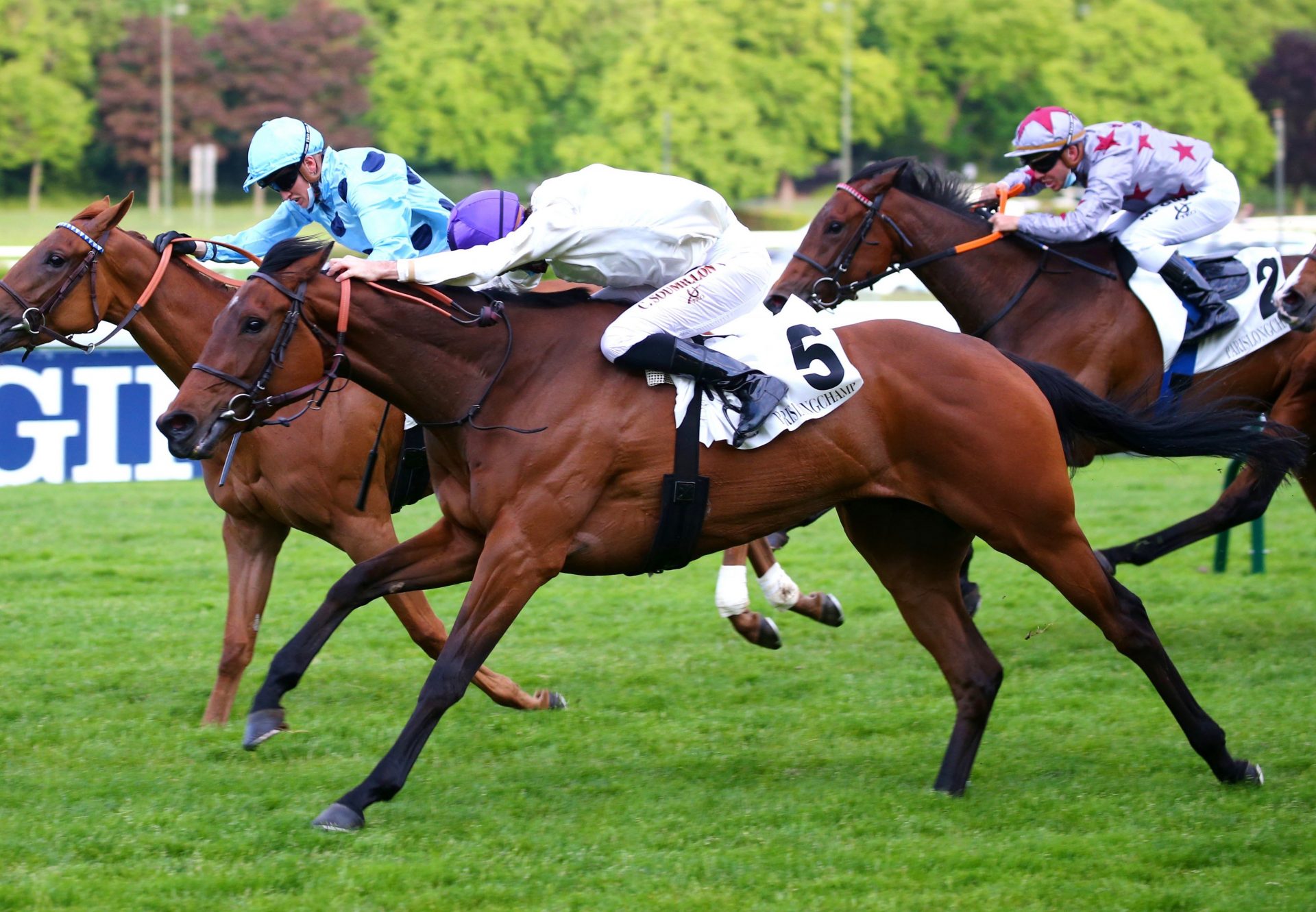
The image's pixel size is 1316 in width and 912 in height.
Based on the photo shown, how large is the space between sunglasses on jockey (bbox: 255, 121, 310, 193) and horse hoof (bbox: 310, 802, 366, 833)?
2.27 m

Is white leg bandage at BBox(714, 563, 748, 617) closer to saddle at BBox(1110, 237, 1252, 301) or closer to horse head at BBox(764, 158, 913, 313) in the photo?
horse head at BBox(764, 158, 913, 313)

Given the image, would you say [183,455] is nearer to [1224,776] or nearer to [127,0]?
[1224,776]

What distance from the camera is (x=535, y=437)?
4.41m

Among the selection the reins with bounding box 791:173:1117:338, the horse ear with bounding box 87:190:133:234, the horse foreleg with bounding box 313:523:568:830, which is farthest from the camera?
the reins with bounding box 791:173:1117:338

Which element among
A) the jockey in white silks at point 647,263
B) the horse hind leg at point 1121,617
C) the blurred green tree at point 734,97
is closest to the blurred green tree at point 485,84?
the blurred green tree at point 734,97

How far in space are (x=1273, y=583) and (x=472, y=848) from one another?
17.5 ft

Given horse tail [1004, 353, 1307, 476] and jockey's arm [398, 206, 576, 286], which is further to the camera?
horse tail [1004, 353, 1307, 476]

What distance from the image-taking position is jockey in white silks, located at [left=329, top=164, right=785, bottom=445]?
14.4ft

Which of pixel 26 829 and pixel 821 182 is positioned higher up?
pixel 26 829

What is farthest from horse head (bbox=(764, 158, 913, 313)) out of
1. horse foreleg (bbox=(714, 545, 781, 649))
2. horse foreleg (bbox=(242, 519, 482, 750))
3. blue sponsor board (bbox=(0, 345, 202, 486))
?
blue sponsor board (bbox=(0, 345, 202, 486))

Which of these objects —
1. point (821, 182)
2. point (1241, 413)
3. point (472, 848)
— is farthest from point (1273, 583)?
point (821, 182)

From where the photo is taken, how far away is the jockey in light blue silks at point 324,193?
17.6ft

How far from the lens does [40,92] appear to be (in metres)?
37.2

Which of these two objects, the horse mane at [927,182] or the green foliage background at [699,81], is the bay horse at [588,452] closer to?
the horse mane at [927,182]
